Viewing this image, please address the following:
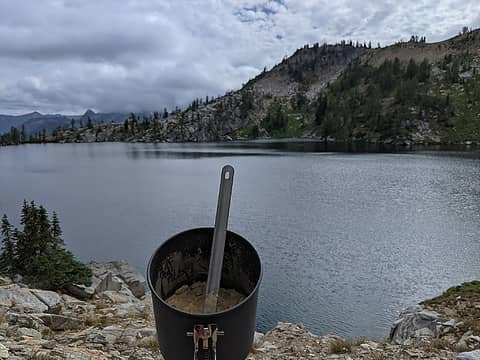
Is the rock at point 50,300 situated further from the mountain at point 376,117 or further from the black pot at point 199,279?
the mountain at point 376,117

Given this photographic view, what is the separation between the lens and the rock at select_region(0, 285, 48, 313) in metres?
9.75

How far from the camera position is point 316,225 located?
2922cm

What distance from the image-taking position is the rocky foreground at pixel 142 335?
257 inches

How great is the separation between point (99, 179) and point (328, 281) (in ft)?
147

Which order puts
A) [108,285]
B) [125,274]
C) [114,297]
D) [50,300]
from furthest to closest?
[125,274]
[108,285]
[114,297]
[50,300]

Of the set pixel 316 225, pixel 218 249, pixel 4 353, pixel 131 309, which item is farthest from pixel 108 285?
pixel 316 225

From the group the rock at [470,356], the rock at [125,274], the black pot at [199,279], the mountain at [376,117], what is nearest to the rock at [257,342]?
the rock at [470,356]

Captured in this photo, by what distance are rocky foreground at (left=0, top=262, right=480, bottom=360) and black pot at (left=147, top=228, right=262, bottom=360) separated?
8.02ft

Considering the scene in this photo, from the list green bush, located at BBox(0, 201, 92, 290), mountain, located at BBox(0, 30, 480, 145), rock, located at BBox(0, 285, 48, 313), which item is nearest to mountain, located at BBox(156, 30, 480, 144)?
mountain, located at BBox(0, 30, 480, 145)

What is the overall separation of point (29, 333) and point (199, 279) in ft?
16.3

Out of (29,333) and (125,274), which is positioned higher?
(29,333)

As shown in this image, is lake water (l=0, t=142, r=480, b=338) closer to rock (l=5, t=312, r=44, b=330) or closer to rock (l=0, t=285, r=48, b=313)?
rock (l=0, t=285, r=48, b=313)

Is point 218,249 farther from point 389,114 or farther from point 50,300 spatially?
point 389,114

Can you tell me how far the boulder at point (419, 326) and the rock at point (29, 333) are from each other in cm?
813
